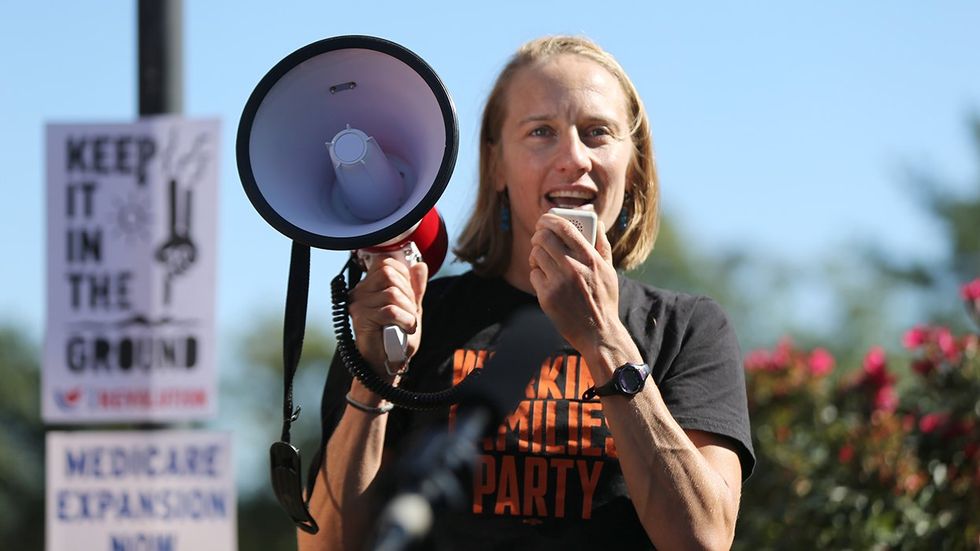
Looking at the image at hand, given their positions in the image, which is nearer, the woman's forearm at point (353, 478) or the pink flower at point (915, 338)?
the woman's forearm at point (353, 478)

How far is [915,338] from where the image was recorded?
16.1 ft

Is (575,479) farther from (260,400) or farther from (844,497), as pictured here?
(260,400)

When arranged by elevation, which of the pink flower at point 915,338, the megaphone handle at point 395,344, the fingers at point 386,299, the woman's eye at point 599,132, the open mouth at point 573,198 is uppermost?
the woman's eye at point 599,132

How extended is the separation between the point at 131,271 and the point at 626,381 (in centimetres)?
237

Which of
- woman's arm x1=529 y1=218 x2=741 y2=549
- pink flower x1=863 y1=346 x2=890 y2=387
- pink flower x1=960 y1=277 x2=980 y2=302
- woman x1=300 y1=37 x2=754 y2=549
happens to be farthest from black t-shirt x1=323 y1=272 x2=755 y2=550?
pink flower x1=863 y1=346 x2=890 y2=387

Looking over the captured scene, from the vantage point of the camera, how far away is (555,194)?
232 cm

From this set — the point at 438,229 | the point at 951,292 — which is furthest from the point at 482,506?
the point at 951,292

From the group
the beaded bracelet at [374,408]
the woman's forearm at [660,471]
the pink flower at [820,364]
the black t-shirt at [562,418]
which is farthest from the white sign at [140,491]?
the pink flower at [820,364]

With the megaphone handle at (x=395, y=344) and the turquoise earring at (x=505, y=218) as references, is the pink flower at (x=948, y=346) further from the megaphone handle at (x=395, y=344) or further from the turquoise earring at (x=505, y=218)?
the megaphone handle at (x=395, y=344)

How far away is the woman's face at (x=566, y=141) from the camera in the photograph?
7.57 feet

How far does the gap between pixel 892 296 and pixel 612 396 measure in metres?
34.7

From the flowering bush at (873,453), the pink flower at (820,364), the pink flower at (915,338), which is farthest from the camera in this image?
the pink flower at (820,364)

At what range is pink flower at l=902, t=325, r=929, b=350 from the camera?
4.88 m

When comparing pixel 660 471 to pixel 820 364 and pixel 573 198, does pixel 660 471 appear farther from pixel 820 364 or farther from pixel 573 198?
pixel 820 364
